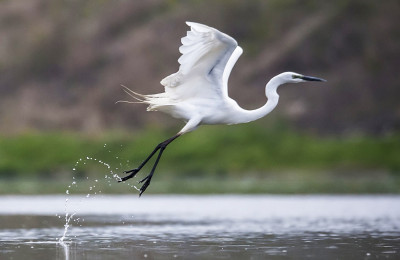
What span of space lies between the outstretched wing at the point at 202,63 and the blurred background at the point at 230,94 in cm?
928

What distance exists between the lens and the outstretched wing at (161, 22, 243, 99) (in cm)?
1198

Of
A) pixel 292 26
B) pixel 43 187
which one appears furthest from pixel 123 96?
pixel 43 187

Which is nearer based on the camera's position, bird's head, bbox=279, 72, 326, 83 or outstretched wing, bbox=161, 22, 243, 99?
outstretched wing, bbox=161, 22, 243, 99

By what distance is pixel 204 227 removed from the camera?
14.1 m

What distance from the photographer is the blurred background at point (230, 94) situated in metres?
27.8

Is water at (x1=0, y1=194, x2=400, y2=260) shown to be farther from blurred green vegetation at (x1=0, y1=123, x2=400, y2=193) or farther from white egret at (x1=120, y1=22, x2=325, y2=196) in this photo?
blurred green vegetation at (x1=0, y1=123, x2=400, y2=193)

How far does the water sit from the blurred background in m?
A: 3.37

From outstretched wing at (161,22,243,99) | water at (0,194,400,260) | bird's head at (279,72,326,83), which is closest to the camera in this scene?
water at (0,194,400,260)

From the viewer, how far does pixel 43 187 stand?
77.6ft

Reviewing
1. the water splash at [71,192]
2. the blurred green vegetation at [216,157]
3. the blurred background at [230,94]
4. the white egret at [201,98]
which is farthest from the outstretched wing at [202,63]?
the blurred green vegetation at [216,157]

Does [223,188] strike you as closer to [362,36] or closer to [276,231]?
[276,231]

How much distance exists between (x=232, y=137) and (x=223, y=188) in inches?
271

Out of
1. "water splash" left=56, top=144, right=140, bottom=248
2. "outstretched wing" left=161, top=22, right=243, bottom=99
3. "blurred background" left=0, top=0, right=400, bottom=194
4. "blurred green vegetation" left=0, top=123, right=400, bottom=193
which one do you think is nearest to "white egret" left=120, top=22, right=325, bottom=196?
"outstretched wing" left=161, top=22, right=243, bottom=99

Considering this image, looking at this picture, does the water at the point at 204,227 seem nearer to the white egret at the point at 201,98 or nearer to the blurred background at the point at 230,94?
the white egret at the point at 201,98
